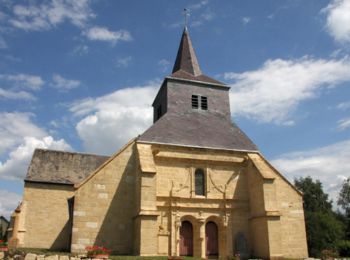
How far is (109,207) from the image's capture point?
18109 mm

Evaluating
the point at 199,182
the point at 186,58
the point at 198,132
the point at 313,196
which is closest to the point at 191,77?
the point at 186,58

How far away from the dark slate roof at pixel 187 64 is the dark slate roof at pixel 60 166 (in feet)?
36.6

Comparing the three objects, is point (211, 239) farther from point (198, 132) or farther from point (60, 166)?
point (60, 166)

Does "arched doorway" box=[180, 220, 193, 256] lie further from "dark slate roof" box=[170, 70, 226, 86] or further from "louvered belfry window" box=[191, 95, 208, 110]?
"dark slate roof" box=[170, 70, 226, 86]

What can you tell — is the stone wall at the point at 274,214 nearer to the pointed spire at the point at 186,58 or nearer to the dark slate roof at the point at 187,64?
the dark slate roof at the point at 187,64

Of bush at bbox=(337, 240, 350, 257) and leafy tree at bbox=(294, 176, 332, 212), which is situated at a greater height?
leafy tree at bbox=(294, 176, 332, 212)

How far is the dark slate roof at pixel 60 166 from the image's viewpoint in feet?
88.9

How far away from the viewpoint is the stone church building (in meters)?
17.4

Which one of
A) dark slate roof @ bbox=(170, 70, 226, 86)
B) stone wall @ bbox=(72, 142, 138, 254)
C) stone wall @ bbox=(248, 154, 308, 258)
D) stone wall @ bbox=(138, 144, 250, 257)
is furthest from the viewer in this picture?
dark slate roof @ bbox=(170, 70, 226, 86)

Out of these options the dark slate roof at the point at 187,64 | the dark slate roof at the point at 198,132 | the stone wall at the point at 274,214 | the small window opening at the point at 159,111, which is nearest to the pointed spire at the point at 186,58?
the dark slate roof at the point at 187,64

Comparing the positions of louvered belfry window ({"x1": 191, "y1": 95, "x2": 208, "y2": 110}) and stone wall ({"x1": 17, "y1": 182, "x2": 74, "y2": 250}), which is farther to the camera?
stone wall ({"x1": 17, "y1": 182, "x2": 74, "y2": 250})

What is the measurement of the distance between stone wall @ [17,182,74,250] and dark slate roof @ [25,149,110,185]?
67 cm

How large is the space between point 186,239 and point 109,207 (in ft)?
14.7

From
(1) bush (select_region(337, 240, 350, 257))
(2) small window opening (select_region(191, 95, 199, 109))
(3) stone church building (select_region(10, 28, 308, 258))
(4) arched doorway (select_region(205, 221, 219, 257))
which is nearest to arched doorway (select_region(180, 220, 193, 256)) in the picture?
(3) stone church building (select_region(10, 28, 308, 258))
